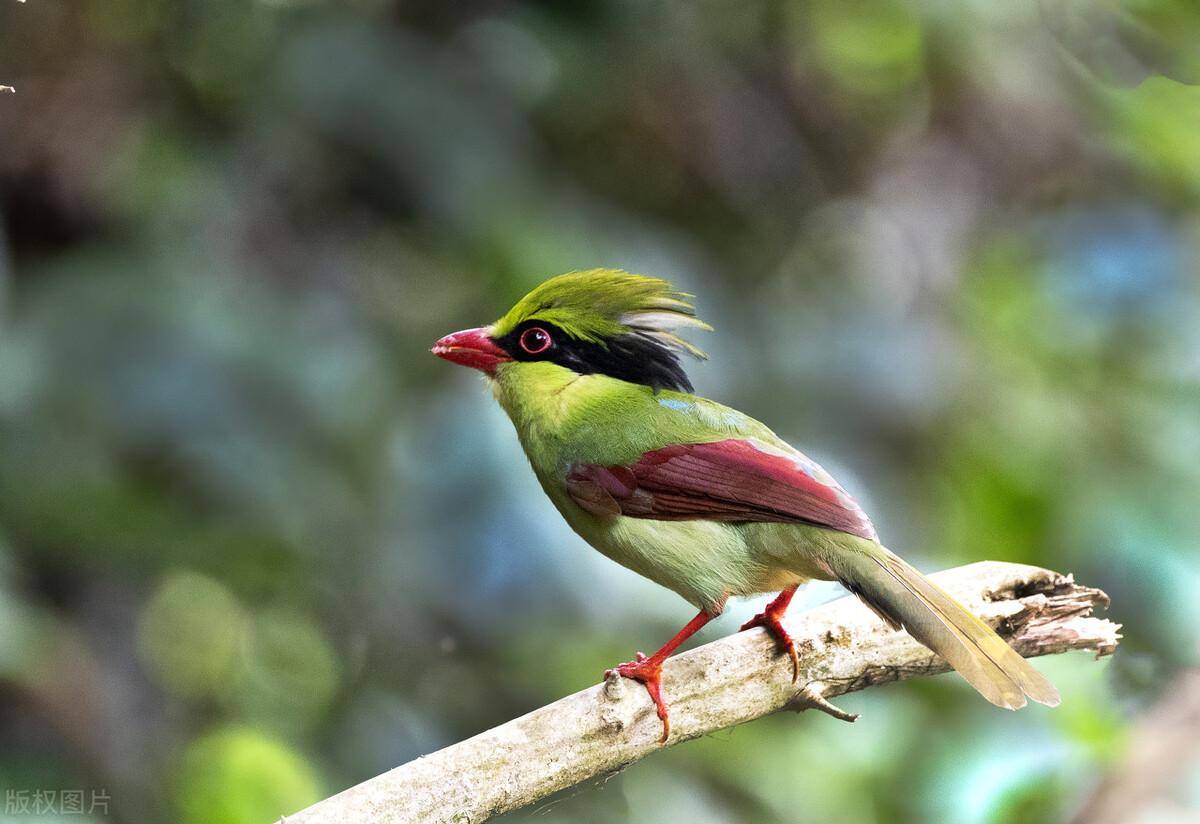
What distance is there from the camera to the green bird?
199 centimetres

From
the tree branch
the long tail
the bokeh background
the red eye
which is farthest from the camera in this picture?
the bokeh background

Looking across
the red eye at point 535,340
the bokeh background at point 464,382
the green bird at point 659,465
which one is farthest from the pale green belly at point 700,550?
the bokeh background at point 464,382

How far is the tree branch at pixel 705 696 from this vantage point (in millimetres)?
1944

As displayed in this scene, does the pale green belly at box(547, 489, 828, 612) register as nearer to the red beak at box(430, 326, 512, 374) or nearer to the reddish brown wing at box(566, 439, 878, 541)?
the reddish brown wing at box(566, 439, 878, 541)

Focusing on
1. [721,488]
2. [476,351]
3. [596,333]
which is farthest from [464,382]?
[721,488]

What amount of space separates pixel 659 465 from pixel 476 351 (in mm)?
352

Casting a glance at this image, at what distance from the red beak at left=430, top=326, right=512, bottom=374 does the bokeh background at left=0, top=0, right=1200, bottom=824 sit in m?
0.76

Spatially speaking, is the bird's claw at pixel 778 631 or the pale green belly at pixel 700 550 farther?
the bird's claw at pixel 778 631

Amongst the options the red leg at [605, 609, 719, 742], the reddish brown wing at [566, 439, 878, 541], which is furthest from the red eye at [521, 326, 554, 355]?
the red leg at [605, 609, 719, 742]

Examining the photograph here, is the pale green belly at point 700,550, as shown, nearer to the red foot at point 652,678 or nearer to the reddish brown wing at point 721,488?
the reddish brown wing at point 721,488

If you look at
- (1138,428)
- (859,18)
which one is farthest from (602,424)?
(859,18)

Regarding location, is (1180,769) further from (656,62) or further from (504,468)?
(656,62)

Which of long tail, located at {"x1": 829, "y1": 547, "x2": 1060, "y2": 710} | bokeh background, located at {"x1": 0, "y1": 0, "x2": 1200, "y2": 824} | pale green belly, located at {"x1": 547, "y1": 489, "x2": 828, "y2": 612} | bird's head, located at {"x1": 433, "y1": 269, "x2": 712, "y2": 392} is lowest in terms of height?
long tail, located at {"x1": 829, "y1": 547, "x2": 1060, "y2": 710}

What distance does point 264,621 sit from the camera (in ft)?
12.7
